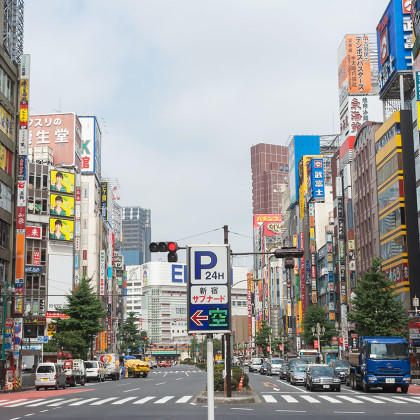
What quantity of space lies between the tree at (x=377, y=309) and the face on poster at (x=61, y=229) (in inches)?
2021

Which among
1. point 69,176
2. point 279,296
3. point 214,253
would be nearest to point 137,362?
point 69,176

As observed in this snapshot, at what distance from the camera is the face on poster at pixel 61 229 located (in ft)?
321

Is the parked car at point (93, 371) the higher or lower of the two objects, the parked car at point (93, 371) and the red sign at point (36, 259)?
the lower

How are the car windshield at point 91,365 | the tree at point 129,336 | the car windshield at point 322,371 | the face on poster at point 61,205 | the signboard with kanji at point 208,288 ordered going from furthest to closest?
the tree at point 129,336
the face on poster at point 61,205
the car windshield at point 91,365
the car windshield at point 322,371
the signboard with kanji at point 208,288

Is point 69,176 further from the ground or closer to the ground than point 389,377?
further from the ground

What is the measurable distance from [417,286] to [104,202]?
71.2m

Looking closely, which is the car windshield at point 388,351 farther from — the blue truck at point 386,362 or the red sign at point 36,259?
the red sign at point 36,259

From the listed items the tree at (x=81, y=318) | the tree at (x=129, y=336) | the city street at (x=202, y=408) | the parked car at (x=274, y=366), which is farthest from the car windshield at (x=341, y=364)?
the tree at (x=129, y=336)

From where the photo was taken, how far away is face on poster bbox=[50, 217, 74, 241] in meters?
97.9

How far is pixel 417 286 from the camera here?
7181 cm

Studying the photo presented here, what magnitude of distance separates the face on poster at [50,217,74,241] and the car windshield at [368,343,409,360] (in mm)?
66745

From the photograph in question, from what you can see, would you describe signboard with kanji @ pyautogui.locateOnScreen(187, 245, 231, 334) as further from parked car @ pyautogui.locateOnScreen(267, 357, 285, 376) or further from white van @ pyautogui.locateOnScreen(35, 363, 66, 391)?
parked car @ pyautogui.locateOnScreen(267, 357, 285, 376)

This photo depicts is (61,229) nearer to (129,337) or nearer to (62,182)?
(62,182)

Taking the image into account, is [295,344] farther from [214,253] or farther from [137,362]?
[214,253]
